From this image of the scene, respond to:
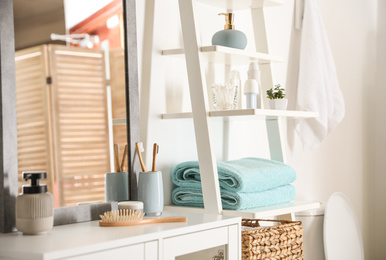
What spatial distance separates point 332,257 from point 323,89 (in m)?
0.73

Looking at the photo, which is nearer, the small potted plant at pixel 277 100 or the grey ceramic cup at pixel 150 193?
the grey ceramic cup at pixel 150 193

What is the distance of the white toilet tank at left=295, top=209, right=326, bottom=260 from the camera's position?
88.6 inches

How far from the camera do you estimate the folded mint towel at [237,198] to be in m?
1.56

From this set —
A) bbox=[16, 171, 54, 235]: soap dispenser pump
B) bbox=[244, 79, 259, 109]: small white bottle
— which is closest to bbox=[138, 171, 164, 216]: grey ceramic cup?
bbox=[16, 171, 54, 235]: soap dispenser pump

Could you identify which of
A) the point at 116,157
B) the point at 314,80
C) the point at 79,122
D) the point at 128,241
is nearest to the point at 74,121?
the point at 79,122

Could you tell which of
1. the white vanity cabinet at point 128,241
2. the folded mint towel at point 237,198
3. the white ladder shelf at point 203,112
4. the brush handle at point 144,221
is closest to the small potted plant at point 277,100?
the white ladder shelf at point 203,112

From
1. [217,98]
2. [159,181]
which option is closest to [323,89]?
[217,98]

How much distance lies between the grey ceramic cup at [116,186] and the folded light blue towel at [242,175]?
24 cm

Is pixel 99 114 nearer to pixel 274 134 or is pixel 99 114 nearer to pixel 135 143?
pixel 135 143

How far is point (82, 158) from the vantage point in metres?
1.35

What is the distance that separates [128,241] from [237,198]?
0.54 meters

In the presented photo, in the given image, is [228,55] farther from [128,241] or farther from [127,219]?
[128,241]

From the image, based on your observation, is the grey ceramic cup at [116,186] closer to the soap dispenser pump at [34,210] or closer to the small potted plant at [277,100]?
the soap dispenser pump at [34,210]

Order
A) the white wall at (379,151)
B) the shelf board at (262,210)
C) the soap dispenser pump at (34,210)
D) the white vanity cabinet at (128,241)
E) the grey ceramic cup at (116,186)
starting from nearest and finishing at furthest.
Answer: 1. the white vanity cabinet at (128,241)
2. the soap dispenser pump at (34,210)
3. the grey ceramic cup at (116,186)
4. the shelf board at (262,210)
5. the white wall at (379,151)
